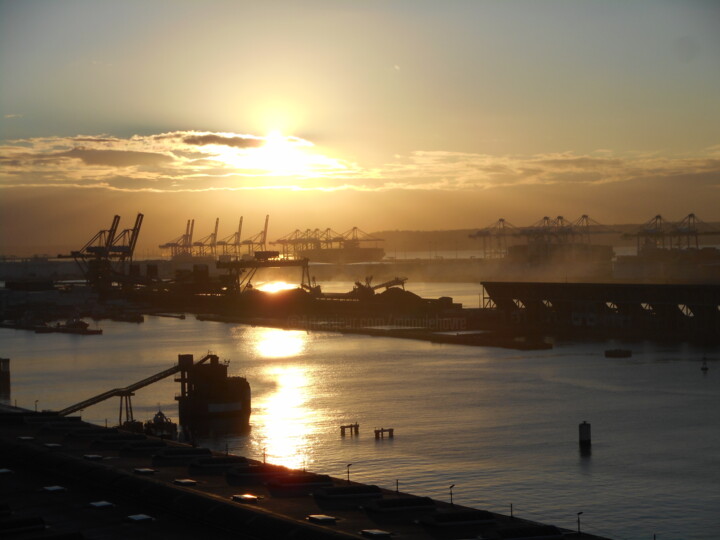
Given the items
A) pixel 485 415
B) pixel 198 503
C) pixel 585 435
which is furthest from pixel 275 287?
pixel 198 503

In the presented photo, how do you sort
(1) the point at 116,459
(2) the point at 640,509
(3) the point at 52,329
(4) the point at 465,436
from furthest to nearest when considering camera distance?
(3) the point at 52,329 < (4) the point at 465,436 < (2) the point at 640,509 < (1) the point at 116,459

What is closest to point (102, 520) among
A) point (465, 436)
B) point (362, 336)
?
point (465, 436)

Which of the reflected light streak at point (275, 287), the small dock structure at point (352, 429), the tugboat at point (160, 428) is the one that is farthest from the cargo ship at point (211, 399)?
the reflected light streak at point (275, 287)

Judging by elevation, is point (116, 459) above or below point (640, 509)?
above

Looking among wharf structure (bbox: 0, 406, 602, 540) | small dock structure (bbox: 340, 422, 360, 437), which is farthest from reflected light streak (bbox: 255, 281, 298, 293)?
wharf structure (bbox: 0, 406, 602, 540)

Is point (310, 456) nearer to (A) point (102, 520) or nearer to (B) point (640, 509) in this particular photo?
(B) point (640, 509)

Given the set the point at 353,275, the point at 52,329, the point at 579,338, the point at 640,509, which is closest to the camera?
the point at 640,509

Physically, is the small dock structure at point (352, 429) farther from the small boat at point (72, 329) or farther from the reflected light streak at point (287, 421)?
the small boat at point (72, 329)

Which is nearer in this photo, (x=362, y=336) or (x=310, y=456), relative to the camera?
(x=310, y=456)
